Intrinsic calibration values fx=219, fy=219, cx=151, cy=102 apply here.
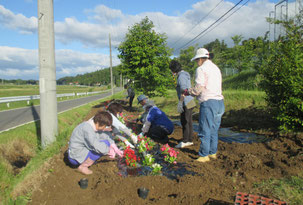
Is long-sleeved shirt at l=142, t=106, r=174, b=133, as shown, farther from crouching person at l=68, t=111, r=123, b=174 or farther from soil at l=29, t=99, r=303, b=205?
crouching person at l=68, t=111, r=123, b=174

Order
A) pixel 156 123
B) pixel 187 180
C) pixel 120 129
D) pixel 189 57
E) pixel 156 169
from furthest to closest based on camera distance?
pixel 189 57 → pixel 156 123 → pixel 120 129 → pixel 156 169 → pixel 187 180

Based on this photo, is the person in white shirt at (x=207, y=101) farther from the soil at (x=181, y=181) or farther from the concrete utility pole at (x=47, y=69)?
the concrete utility pole at (x=47, y=69)

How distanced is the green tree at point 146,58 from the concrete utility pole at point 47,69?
20.5 feet

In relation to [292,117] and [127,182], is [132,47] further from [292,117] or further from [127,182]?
[127,182]

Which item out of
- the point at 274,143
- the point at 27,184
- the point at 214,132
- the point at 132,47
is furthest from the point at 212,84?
the point at 132,47

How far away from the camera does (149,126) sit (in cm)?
534

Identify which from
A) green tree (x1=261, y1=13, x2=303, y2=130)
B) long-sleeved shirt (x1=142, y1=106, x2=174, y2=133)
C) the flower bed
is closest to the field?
the flower bed

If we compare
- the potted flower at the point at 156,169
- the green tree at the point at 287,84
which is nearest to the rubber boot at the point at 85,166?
the potted flower at the point at 156,169

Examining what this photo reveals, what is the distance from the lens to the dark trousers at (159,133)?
539 cm

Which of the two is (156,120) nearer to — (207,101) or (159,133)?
(159,133)

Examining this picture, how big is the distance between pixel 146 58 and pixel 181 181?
8.86 meters

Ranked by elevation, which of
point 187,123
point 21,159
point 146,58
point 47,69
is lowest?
point 21,159

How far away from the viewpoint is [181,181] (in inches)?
116

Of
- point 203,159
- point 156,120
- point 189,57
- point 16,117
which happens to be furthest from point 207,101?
point 189,57
